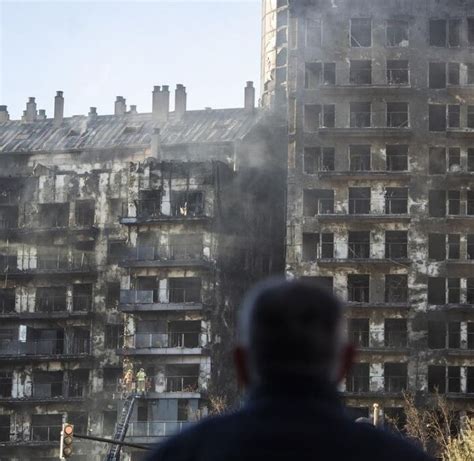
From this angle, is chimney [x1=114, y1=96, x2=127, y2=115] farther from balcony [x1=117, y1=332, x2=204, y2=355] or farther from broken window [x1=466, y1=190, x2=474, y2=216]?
broken window [x1=466, y1=190, x2=474, y2=216]

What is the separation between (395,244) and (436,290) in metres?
3.72

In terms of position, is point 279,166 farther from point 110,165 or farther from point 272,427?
point 272,427

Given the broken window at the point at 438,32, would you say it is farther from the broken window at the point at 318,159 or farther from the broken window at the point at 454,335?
the broken window at the point at 454,335

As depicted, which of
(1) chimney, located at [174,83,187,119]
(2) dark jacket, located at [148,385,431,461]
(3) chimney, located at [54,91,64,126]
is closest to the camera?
(2) dark jacket, located at [148,385,431,461]

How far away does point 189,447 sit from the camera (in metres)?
4.73

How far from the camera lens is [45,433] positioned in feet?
317

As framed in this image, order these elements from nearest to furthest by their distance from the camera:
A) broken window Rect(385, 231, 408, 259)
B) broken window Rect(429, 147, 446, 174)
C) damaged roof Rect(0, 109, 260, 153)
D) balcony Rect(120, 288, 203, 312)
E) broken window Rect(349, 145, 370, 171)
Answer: broken window Rect(385, 231, 408, 259) → broken window Rect(429, 147, 446, 174) → broken window Rect(349, 145, 370, 171) → balcony Rect(120, 288, 203, 312) → damaged roof Rect(0, 109, 260, 153)

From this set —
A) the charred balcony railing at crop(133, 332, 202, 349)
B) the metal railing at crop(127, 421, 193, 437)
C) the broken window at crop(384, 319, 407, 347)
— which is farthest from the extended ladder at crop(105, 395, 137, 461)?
the broken window at crop(384, 319, 407, 347)

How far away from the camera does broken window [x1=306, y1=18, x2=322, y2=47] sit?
314ft

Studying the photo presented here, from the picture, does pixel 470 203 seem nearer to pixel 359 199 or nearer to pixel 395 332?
pixel 359 199

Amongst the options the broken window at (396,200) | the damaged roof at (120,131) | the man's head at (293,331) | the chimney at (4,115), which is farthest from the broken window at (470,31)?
the man's head at (293,331)

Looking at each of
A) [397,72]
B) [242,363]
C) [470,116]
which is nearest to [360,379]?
[470,116]

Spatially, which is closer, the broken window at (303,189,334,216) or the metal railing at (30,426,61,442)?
the broken window at (303,189,334,216)

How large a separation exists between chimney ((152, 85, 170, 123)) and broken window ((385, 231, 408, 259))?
26422 mm
